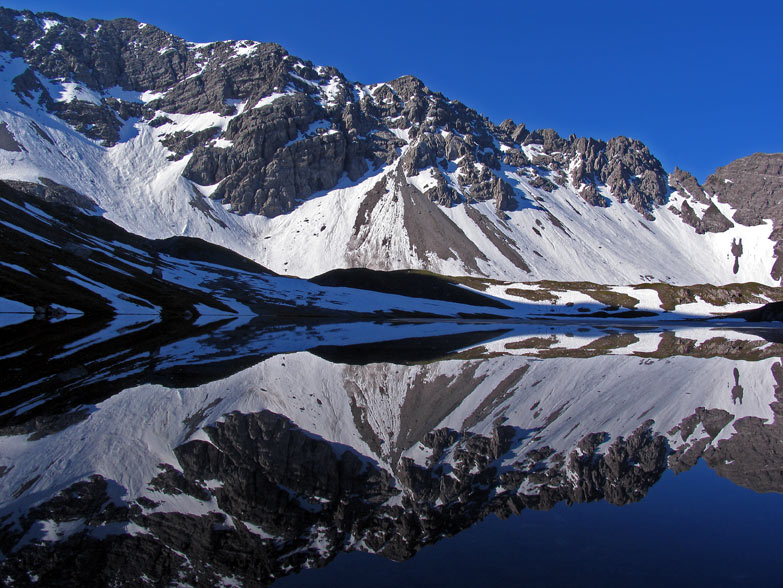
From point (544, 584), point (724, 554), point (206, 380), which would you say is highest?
point (724, 554)

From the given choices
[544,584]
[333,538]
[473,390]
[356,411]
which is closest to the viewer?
[544,584]

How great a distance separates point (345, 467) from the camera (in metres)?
12.6

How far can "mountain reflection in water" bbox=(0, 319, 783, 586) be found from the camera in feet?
26.9

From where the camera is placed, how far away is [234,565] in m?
8.01

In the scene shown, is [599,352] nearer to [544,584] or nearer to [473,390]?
[473,390]

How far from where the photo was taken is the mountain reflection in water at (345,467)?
820 cm

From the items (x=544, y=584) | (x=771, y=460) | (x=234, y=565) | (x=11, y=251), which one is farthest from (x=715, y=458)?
(x=11, y=251)

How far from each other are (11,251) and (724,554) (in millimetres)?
76445

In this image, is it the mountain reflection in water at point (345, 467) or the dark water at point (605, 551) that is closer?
the dark water at point (605, 551)

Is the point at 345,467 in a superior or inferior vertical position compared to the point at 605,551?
inferior

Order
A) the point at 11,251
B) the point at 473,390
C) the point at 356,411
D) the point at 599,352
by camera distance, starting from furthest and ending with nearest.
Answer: the point at 11,251 < the point at 599,352 < the point at 473,390 < the point at 356,411

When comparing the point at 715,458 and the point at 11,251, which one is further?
the point at 11,251

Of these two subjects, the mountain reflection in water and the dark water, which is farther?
the mountain reflection in water

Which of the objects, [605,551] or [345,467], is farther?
[345,467]
